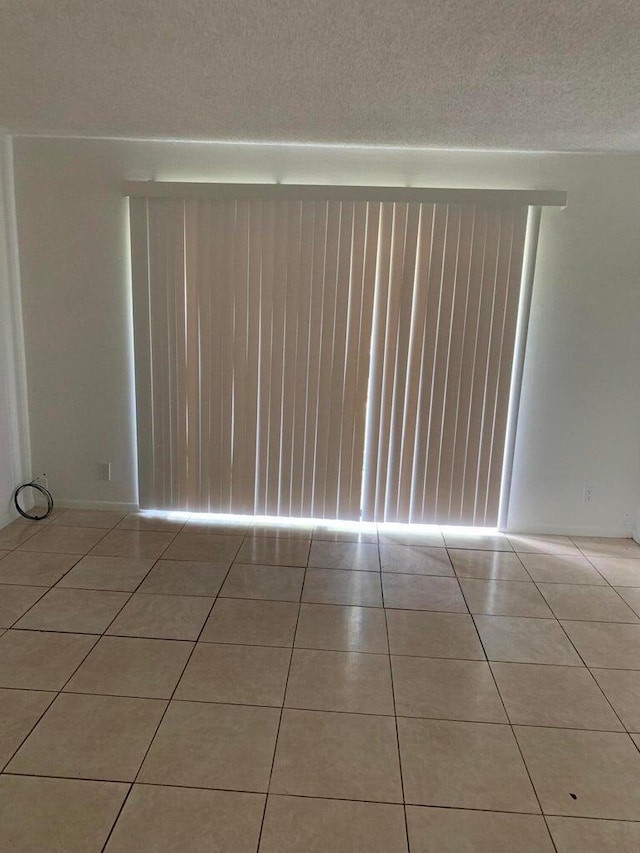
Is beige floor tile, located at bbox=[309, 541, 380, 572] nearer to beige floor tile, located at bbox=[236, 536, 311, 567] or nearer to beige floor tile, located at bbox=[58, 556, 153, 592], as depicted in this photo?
beige floor tile, located at bbox=[236, 536, 311, 567]

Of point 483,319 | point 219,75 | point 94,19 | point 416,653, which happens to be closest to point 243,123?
point 219,75

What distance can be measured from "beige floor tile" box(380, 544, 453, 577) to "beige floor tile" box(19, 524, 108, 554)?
1759 millimetres

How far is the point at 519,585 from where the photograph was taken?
9.70 ft

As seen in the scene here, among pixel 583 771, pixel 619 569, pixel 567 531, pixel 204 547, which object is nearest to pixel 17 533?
pixel 204 547

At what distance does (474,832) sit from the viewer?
1543 millimetres

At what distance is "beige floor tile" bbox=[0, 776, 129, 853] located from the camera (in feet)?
4.85

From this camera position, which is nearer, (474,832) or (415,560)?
(474,832)

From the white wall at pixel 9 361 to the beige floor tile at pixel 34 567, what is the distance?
54cm

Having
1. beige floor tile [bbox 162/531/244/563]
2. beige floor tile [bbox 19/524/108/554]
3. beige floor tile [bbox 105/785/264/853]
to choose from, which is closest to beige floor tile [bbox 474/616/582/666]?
beige floor tile [bbox 105/785/264/853]

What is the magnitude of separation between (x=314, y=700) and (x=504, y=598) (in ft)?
4.11

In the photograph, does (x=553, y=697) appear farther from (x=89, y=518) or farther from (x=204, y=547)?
(x=89, y=518)

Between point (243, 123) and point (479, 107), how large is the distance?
121cm

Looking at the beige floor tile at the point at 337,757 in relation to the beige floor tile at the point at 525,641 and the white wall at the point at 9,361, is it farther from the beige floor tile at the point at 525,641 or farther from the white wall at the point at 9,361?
the white wall at the point at 9,361

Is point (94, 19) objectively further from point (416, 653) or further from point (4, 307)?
point (416, 653)
